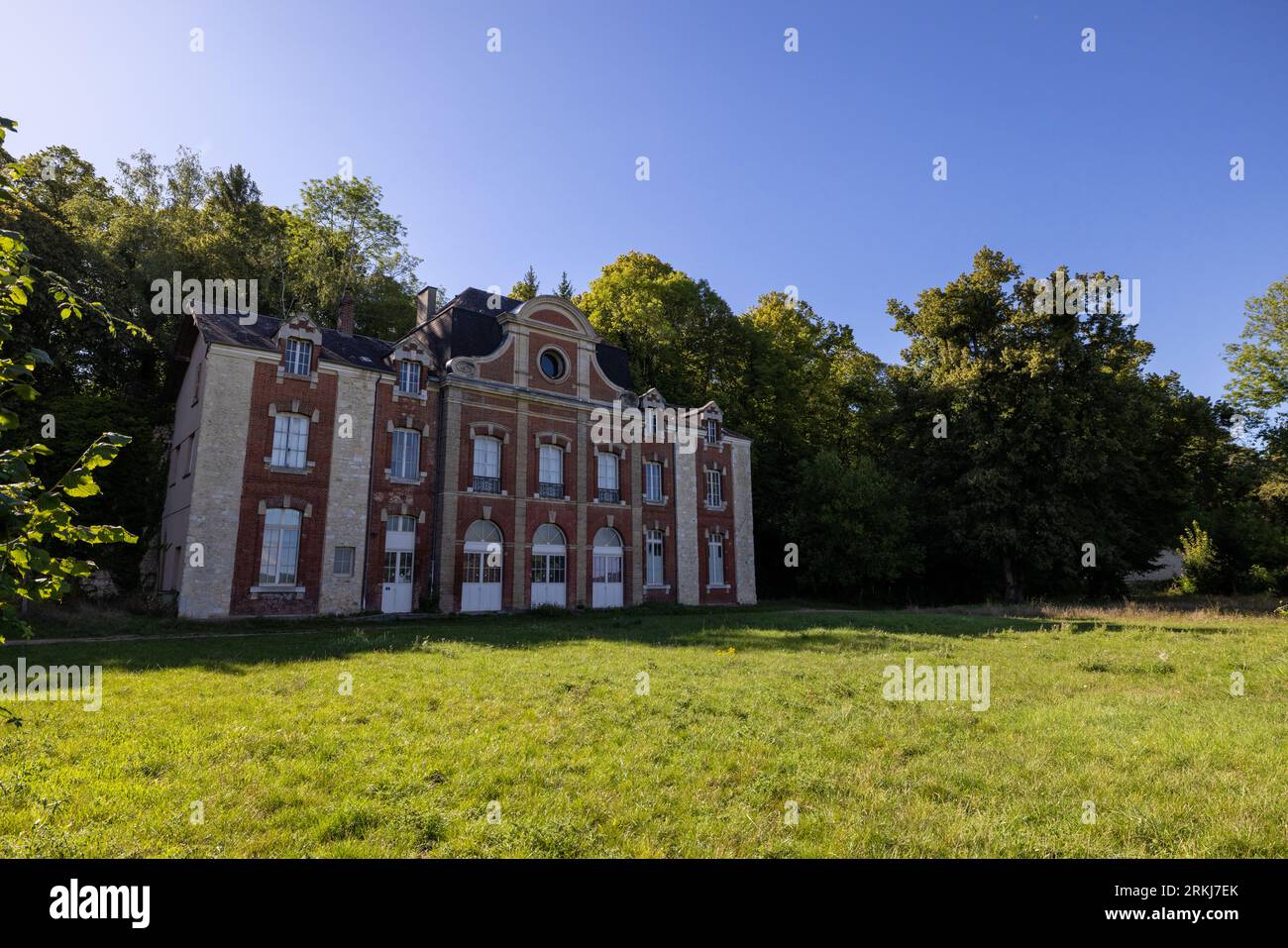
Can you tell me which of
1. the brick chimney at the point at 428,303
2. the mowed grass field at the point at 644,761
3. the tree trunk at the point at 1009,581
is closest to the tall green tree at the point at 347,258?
the brick chimney at the point at 428,303

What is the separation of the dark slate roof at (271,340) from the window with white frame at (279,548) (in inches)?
230

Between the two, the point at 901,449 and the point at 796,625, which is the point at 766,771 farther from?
the point at 901,449

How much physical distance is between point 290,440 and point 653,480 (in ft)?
53.0

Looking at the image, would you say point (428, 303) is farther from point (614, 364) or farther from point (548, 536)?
point (548, 536)

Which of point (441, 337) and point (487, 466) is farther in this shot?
point (441, 337)

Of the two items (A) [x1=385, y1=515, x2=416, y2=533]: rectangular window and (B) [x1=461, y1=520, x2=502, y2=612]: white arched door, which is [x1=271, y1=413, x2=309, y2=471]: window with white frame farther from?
(B) [x1=461, y1=520, x2=502, y2=612]: white arched door

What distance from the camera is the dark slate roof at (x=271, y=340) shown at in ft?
75.7

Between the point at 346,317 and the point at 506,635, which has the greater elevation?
the point at 346,317

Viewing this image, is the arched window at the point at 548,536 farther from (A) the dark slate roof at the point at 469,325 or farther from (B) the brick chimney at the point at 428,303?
(B) the brick chimney at the point at 428,303

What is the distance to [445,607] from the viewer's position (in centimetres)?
2552

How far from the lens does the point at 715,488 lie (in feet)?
117

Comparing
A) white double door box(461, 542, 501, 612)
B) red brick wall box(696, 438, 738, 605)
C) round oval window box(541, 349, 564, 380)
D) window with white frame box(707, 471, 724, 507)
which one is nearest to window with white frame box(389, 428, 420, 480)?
white double door box(461, 542, 501, 612)

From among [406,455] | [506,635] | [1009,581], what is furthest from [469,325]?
[1009,581]
